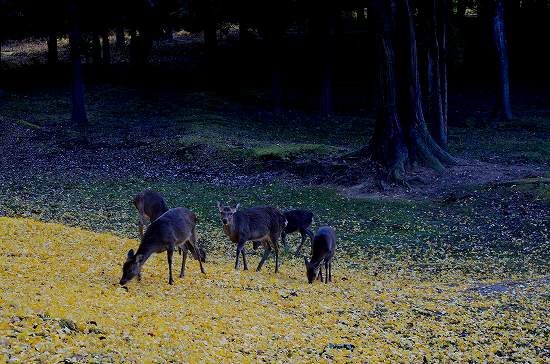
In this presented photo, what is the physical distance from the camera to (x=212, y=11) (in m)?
43.8

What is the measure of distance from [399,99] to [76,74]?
18218 mm

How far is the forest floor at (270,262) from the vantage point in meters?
10.7

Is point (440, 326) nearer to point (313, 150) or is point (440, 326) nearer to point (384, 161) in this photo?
point (384, 161)

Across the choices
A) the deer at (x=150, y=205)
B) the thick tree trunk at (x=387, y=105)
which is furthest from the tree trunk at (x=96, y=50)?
the deer at (x=150, y=205)

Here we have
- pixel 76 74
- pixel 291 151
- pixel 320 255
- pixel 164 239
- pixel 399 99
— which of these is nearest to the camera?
pixel 164 239

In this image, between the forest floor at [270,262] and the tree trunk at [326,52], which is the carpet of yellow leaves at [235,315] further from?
the tree trunk at [326,52]

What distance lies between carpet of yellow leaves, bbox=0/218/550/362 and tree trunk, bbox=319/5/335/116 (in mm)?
28052

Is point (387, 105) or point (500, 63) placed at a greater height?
point (500, 63)

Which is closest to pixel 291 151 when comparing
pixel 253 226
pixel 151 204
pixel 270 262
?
pixel 270 262

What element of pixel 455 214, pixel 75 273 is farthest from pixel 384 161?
pixel 75 273

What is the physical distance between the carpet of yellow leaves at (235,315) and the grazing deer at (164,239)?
1.03ft

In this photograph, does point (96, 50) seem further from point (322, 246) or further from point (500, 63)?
point (322, 246)

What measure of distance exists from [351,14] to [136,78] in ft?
85.0

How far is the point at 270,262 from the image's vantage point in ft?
59.2
